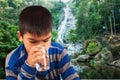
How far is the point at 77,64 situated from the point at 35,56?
7.88 feet

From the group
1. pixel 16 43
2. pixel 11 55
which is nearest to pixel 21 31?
pixel 11 55

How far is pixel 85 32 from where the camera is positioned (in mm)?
3592

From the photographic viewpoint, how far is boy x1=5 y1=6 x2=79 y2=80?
1209mm

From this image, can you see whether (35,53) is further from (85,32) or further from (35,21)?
(85,32)

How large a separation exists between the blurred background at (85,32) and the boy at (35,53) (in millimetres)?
2135

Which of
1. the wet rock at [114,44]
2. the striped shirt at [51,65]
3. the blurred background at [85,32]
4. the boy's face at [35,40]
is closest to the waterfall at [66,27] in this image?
the blurred background at [85,32]

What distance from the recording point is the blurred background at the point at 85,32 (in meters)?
3.55

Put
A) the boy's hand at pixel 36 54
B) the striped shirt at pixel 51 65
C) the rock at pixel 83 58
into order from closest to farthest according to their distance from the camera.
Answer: the boy's hand at pixel 36 54
the striped shirt at pixel 51 65
the rock at pixel 83 58

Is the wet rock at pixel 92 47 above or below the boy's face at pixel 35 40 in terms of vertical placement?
below

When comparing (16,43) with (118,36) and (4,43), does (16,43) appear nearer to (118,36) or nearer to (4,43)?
(4,43)

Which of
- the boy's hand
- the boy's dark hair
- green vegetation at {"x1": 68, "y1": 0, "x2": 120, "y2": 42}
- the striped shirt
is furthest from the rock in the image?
the boy's hand

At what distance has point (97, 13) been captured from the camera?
11.8 ft

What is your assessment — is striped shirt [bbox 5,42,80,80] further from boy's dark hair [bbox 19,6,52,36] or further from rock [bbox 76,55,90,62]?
rock [bbox 76,55,90,62]

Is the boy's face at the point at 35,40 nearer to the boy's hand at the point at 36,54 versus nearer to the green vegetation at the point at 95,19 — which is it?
the boy's hand at the point at 36,54
